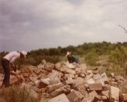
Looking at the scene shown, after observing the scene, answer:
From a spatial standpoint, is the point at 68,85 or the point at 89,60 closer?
the point at 68,85

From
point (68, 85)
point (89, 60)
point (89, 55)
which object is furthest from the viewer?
point (89, 55)

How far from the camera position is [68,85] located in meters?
10.1

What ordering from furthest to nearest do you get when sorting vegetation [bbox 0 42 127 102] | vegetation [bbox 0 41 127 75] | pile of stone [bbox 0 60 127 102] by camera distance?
vegetation [bbox 0 41 127 75]
pile of stone [bbox 0 60 127 102]
vegetation [bbox 0 42 127 102]

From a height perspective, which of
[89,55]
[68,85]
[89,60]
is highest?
[89,55]

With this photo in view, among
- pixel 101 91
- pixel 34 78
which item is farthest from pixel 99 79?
pixel 34 78

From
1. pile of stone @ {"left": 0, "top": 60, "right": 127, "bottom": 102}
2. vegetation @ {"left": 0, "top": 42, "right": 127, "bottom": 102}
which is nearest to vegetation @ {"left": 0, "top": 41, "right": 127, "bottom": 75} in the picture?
vegetation @ {"left": 0, "top": 42, "right": 127, "bottom": 102}

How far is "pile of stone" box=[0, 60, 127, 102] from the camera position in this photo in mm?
9176

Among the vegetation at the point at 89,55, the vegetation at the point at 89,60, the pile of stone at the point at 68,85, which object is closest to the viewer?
the vegetation at the point at 89,60

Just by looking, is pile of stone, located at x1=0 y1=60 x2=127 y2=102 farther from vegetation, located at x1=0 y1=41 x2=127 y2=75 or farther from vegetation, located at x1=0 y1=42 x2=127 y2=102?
vegetation, located at x1=0 y1=41 x2=127 y2=75

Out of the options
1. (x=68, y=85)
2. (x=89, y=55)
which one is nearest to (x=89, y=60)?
(x=89, y=55)

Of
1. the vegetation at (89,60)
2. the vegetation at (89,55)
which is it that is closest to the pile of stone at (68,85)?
the vegetation at (89,60)

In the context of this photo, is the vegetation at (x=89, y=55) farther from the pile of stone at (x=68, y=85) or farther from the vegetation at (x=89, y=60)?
the pile of stone at (x=68, y=85)

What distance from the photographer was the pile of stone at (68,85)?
9.18m

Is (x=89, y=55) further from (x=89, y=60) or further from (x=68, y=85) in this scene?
(x=68, y=85)
